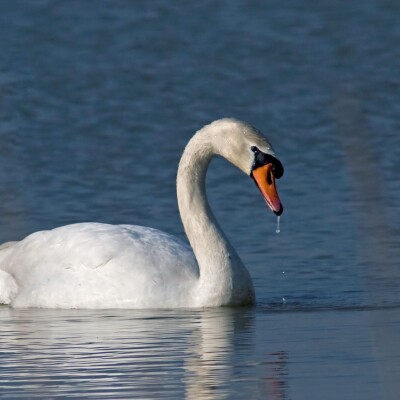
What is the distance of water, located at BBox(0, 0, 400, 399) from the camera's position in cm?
752

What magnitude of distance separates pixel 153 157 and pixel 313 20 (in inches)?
260

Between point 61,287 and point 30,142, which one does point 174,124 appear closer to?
point 30,142

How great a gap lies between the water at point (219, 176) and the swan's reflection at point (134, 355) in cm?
2

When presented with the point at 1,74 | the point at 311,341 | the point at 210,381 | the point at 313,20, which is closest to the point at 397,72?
the point at 313,20

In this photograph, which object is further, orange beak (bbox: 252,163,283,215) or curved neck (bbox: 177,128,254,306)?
curved neck (bbox: 177,128,254,306)

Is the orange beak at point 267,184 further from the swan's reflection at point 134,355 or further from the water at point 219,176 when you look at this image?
the swan's reflection at point 134,355

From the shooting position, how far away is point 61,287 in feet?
35.5

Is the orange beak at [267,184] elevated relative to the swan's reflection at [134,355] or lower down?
elevated

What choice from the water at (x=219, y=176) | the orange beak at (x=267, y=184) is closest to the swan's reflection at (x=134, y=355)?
the water at (x=219, y=176)

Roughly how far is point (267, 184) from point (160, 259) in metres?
0.77

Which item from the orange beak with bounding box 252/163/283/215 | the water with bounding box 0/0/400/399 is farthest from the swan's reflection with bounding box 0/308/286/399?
the orange beak with bounding box 252/163/283/215

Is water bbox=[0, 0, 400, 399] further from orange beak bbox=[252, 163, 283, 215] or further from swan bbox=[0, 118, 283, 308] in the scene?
orange beak bbox=[252, 163, 283, 215]

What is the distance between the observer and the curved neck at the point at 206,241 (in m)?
10.6

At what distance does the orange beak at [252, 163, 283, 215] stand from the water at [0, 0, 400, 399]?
44cm
